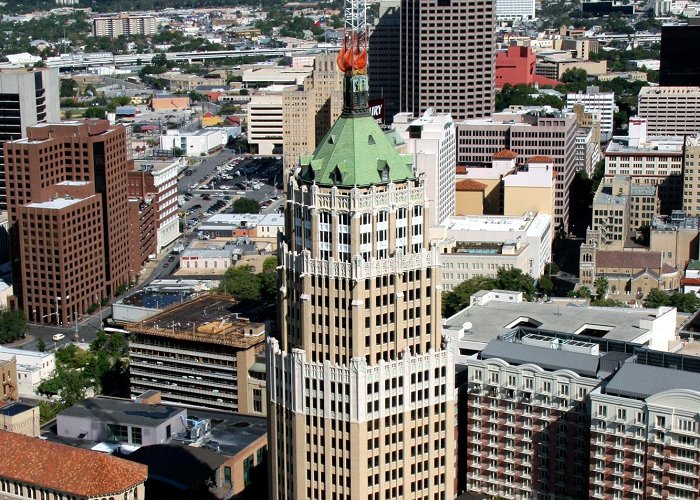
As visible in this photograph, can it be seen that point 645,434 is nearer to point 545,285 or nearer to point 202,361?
point 202,361

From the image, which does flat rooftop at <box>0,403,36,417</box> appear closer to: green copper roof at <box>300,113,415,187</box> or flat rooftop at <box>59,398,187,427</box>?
flat rooftop at <box>59,398,187,427</box>

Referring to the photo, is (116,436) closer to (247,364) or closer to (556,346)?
(247,364)

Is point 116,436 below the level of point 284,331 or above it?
below

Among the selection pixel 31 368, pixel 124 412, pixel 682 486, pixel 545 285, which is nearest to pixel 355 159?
pixel 682 486

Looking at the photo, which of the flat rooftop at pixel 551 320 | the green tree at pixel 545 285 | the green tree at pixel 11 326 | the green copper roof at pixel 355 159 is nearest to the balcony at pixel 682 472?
the flat rooftop at pixel 551 320

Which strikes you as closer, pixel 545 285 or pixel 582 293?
pixel 582 293

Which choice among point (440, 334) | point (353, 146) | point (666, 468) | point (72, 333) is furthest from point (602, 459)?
point (72, 333)

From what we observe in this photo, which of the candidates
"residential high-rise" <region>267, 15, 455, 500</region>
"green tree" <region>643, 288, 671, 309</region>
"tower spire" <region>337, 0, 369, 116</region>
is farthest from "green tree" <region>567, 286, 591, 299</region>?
"tower spire" <region>337, 0, 369, 116</region>
